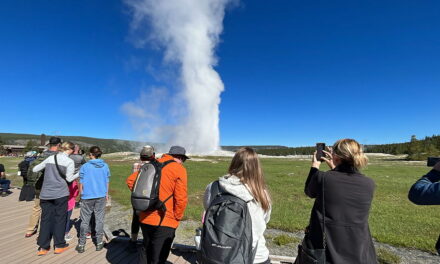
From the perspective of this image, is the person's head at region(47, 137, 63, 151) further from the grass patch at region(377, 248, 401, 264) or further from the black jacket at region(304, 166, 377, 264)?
the grass patch at region(377, 248, 401, 264)

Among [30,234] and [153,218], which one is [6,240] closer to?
[30,234]

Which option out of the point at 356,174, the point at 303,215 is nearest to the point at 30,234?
the point at 356,174

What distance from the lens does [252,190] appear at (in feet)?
8.99

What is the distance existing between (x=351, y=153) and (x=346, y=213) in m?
0.70

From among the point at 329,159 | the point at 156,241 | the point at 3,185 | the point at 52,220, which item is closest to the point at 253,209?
the point at 329,159

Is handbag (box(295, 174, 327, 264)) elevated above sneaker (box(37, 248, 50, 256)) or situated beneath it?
elevated above

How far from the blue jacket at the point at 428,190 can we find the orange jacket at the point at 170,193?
9.97 ft

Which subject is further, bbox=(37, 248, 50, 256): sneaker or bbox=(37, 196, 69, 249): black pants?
bbox=(37, 248, 50, 256): sneaker

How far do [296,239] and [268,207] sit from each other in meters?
6.04

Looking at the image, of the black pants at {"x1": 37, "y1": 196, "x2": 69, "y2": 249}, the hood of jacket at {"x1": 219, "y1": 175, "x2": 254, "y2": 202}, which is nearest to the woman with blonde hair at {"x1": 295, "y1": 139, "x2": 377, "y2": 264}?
the hood of jacket at {"x1": 219, "y1": 175, "x2": 254, "y2": 202}

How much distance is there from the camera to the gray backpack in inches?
152

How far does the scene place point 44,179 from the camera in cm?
557

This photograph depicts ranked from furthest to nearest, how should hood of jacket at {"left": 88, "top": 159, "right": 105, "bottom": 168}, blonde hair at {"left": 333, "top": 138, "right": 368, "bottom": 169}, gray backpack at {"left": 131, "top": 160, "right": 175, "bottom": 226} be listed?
1. hood of jacket at {"left": 88, "top": 159, "right": 105, "bottom": 168}
2. gray backpack at {"left": 131, "top": 160, "right": 175, "bottom": 226}
3. blonde hair at {"left": 333, "top": 138, "right": 368, "bottom": 169}

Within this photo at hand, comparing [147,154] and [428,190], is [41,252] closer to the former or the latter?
[147,154]
